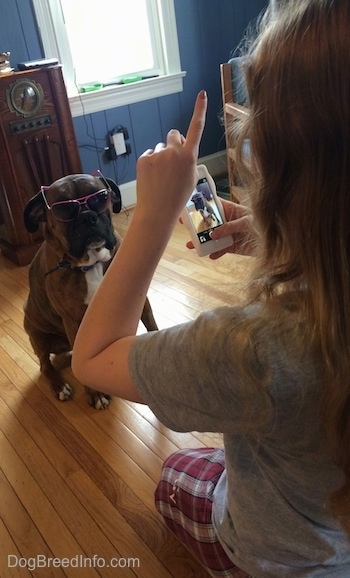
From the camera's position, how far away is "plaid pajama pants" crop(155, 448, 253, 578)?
1.11 m

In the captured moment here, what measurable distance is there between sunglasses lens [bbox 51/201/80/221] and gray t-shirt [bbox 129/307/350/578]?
1.15 m

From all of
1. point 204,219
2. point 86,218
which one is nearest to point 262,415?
point 204,219

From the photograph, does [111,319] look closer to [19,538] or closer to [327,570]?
[327,570]

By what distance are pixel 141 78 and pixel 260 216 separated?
341cm

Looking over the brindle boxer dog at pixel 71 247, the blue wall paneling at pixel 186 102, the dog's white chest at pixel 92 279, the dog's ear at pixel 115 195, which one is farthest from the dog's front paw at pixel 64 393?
the blue wall paneling at pixel 186 102

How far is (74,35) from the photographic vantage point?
3383 mm

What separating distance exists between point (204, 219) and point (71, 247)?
81 centimetres

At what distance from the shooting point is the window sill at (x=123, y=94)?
3.44m

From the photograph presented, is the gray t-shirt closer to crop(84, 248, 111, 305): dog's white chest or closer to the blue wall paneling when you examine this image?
crop(84, 248, 111, 305): dog's white chest

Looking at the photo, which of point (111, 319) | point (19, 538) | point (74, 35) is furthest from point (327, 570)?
point (74, 35)

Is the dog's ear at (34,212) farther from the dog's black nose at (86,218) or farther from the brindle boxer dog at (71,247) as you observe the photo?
the dog's black nose at (86,218)

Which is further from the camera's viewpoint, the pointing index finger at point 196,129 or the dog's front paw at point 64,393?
the dog's front paw at point 64,393

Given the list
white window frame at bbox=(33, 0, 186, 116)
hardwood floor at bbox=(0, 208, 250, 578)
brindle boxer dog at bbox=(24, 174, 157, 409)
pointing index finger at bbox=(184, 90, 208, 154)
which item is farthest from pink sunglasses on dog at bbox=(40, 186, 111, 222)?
white window frame at bbox=(33, 0, 186, 116)

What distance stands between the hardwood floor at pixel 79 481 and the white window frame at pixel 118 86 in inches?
73.5
